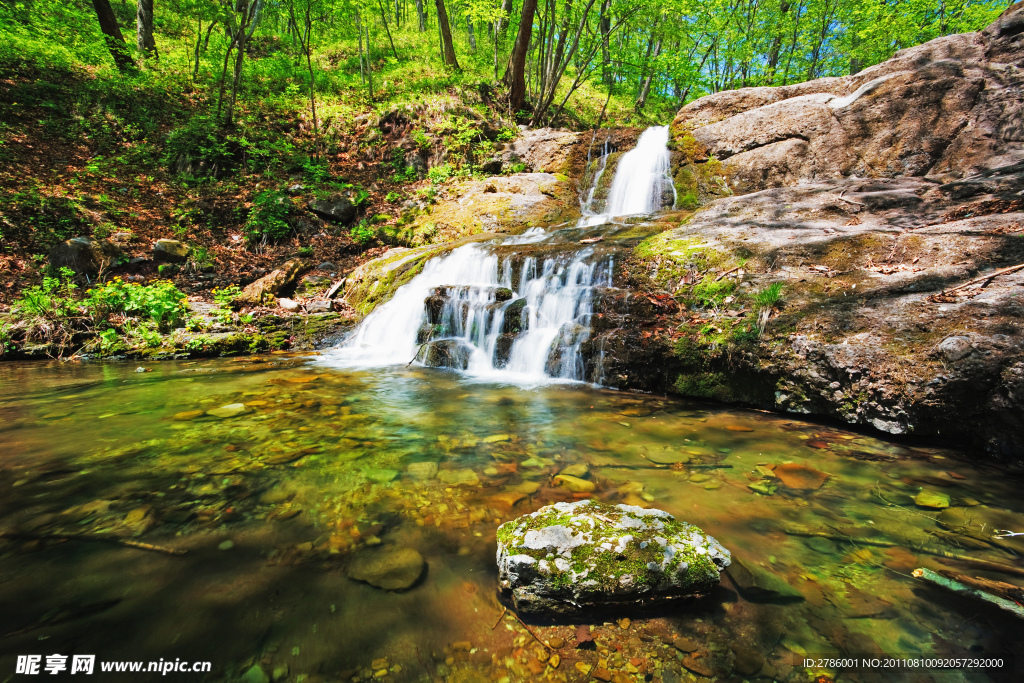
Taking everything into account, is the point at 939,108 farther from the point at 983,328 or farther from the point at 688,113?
the point at 983,328

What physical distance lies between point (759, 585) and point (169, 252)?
11596mm

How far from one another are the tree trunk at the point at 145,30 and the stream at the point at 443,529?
17.4m

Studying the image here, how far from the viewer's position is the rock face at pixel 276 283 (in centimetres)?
839

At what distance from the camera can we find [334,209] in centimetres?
1154

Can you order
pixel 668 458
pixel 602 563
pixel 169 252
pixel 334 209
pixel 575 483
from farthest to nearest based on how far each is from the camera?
pixel 334 209 → pixel 169 252 → pixel 668 458 → pixel 575 483 → pixel 602 563

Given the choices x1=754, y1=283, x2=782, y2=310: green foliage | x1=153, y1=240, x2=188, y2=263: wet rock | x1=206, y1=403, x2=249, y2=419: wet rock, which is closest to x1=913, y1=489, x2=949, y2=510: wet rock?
x1=754, y1=283, x2=782, y2=310: green foliage

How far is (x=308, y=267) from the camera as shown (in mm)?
9867

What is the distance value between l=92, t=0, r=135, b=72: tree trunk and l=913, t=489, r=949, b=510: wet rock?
21.5m

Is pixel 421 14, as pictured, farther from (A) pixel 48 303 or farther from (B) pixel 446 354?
Result: (B) pixel 446 354

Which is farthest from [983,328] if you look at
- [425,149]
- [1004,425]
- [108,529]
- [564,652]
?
[425,149]

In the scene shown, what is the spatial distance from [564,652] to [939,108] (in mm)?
12278

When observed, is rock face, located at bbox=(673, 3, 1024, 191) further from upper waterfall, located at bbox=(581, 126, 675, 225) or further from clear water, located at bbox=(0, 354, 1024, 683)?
clear water, located at bbox=(0, 354, 1024, 683)

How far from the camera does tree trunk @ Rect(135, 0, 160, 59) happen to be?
15023 mm

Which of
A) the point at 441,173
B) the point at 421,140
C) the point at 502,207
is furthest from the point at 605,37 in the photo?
the point at 502,207
